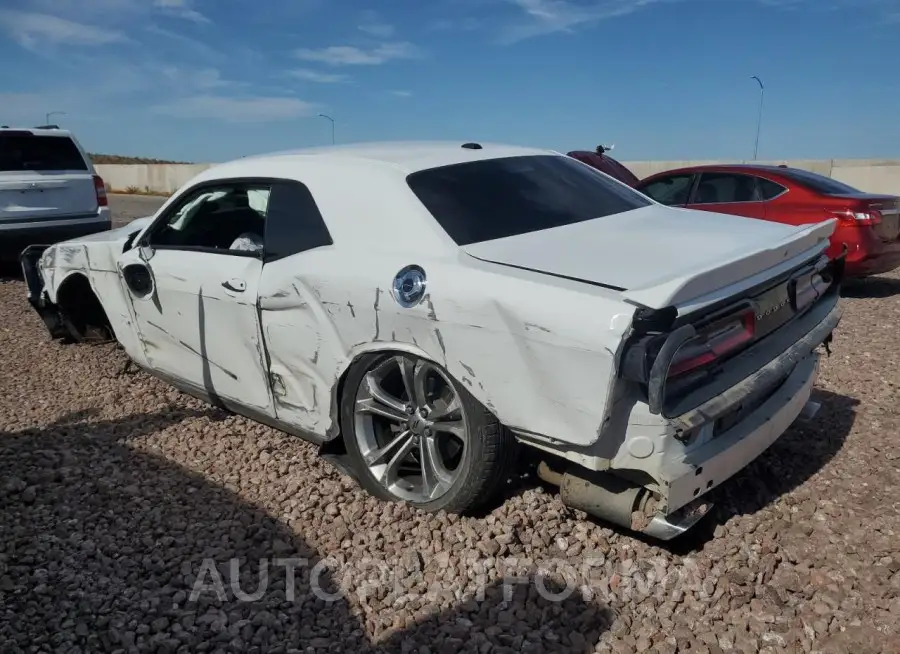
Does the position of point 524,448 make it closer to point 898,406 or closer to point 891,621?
point 891,621

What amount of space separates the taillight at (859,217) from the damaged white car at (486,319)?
453 centimetres

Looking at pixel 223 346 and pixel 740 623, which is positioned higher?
pixel 223 346

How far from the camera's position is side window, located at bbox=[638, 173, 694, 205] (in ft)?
28.5

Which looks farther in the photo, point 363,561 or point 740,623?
point 363,561

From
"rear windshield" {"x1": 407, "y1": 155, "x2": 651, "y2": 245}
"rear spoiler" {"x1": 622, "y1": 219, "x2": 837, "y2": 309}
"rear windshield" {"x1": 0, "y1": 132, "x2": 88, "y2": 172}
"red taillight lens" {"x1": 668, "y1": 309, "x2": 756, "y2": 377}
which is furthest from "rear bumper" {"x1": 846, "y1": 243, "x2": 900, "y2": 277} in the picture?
"rear windshield" {"x1": 0, "y1": 132, "x2": 88, "y2": 172}

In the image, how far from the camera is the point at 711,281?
2.50 m

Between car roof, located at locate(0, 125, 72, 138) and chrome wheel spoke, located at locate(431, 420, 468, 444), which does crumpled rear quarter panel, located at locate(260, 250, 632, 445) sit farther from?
car roof, located at locate(0, 125, 72, 138)

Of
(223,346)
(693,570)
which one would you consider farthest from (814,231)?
(223,346)

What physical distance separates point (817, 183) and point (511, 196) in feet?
19.4

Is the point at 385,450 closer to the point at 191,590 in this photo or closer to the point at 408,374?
the point at 408,374

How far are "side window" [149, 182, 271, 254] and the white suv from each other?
5494 mm

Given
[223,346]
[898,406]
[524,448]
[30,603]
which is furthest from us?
[898,406]

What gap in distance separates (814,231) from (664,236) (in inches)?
26.4

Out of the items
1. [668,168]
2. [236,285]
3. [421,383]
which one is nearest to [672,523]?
[421,383]
